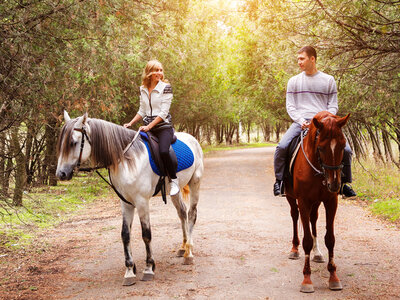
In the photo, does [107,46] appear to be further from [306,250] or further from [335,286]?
[335,286]

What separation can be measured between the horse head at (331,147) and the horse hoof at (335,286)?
1161 mm

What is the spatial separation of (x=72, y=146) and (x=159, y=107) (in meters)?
1.49

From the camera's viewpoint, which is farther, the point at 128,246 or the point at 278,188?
the point at 278,188

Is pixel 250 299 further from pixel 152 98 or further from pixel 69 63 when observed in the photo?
pixel 69 63

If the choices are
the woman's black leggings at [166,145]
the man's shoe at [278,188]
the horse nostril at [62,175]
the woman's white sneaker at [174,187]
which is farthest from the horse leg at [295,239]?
the horse nostril at [62,175]

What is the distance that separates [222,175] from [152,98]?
554 inches

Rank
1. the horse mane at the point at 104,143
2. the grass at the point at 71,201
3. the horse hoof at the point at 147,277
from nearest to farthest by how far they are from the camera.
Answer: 1. the horse mane at the point at 104,143
2. the horse hoof at the point at 147,277
3. the grass at the point at 71,201

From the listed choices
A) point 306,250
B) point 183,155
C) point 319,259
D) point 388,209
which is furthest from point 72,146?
point 388,209

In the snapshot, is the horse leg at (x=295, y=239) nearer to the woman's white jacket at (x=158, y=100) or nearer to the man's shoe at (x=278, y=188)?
the man's shoe at (x=278, y=188)

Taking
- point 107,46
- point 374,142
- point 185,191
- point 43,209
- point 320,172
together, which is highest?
point 107,46

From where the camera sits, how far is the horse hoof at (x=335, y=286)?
508cm

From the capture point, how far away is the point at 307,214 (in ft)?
18.0

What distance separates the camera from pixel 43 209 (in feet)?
36.8

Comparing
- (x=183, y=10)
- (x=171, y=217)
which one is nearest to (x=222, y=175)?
(x=171, y=217)
